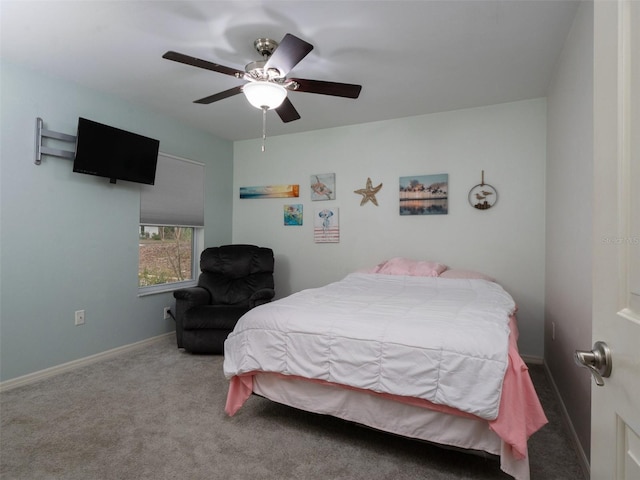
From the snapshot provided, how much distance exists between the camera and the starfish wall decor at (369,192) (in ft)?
12.8

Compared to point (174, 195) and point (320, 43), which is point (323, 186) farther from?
point (320, 43)

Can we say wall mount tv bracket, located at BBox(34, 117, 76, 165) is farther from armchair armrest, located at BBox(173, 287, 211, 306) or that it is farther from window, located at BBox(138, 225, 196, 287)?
armchair armrest, located at BBox(173, 287, 211, 306)

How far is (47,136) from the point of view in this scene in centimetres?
275

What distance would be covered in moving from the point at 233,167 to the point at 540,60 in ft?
11.9

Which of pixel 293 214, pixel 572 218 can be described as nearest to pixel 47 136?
pixel 293 214

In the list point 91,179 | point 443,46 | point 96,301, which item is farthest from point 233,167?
point 443,46

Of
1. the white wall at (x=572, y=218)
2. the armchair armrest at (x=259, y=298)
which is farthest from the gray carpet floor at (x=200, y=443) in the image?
the armchair armrest at (x=259, y=298)

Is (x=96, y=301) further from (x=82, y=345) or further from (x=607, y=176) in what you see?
(x=607, y=176)

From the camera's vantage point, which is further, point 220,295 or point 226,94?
point 220,295

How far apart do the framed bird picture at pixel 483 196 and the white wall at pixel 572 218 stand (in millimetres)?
523

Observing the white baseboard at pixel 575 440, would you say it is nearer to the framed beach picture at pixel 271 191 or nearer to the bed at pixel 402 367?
the bed at pixel 402 367

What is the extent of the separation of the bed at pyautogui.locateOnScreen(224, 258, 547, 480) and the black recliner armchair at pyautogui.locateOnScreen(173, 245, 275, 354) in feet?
4.06

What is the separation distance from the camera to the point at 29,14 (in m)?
2.04

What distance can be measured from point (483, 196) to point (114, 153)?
11.7 ft
